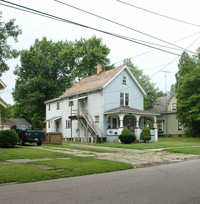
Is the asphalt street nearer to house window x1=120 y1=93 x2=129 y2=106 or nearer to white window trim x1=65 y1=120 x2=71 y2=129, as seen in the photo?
house window x1=120 y1=93 x2=129 y2=106

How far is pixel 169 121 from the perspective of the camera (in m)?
42.9

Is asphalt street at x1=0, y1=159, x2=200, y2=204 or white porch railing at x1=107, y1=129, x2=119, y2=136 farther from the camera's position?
white porch railing at x1=107, y1=129, x2=119, y2=136

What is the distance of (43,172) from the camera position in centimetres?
891

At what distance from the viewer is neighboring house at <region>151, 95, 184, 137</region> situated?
41500mm

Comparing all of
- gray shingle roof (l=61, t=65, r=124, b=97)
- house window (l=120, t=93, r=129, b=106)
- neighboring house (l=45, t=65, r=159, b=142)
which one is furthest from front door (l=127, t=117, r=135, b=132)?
gray shingle roof (l=61, t=65, r=124, b=97)

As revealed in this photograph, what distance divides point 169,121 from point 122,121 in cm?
1831

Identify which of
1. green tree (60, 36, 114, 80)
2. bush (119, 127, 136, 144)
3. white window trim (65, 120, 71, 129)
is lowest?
bush (119, 127, 136, 144)

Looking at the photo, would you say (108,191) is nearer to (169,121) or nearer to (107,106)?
(107,106)

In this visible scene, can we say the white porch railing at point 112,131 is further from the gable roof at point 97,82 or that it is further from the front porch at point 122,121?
the gable roof at point 97,82

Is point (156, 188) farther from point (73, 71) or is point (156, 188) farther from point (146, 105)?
point (73, 71)

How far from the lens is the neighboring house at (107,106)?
28.2 metres

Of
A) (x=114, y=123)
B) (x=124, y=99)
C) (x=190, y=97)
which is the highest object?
(x=190, y=97)

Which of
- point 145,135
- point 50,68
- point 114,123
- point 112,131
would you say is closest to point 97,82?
point 114,123

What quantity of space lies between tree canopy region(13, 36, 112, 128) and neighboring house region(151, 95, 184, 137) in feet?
40.6
